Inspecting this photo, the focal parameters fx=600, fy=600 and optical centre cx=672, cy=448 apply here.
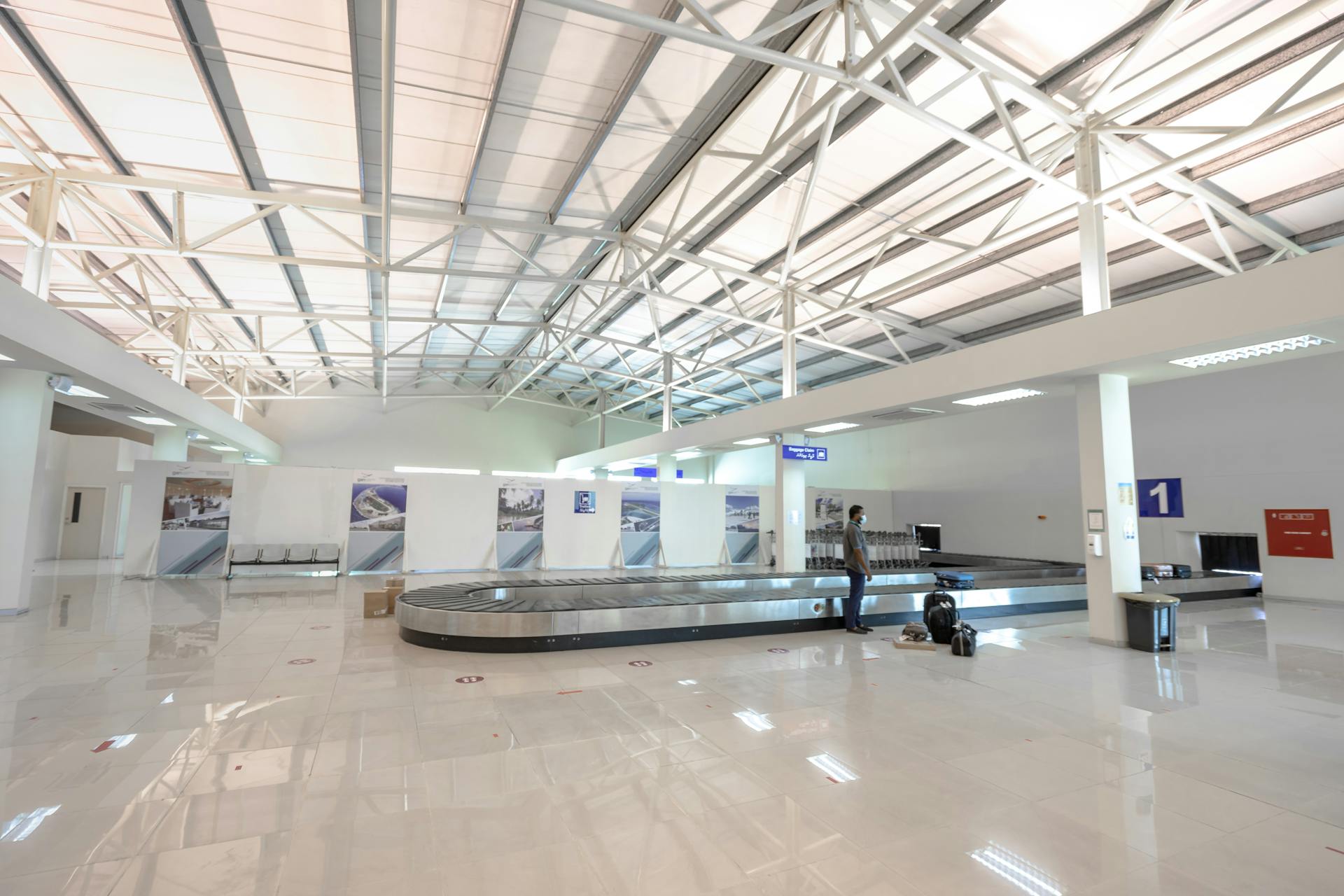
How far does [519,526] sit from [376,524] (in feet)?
13.0

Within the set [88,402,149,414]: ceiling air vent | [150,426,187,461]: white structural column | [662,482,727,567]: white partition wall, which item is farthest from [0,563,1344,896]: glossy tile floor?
[662,482,727,567]: white partition wall

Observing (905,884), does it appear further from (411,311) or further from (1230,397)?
(411,311)

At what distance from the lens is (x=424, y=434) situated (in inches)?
1168

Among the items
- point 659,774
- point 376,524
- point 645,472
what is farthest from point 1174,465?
point 376,524

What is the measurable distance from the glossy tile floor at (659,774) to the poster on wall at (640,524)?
11.9 meters

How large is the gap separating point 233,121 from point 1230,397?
2111 cm

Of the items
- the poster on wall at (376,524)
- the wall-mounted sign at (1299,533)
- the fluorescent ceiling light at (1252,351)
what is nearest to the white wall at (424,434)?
the poster on wall at (376,524)

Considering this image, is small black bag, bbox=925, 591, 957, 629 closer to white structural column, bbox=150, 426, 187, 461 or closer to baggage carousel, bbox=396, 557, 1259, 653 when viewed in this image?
baggage carousel, bbox=396, 557, 1259, 653

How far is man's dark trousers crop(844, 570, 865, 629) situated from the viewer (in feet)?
30.0

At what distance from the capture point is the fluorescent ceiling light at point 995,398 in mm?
9547

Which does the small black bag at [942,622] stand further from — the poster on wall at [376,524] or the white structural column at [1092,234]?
the poster on wall at [376,524]

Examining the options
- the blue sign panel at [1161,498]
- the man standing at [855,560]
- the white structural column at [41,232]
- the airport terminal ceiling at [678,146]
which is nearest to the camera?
the airport terminal ceiling at [678,146]

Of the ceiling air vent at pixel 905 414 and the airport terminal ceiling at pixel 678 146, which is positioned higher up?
the airport terminal ceiling at pixel 678 146

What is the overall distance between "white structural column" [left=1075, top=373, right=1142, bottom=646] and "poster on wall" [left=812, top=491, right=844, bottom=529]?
12.3 meters
